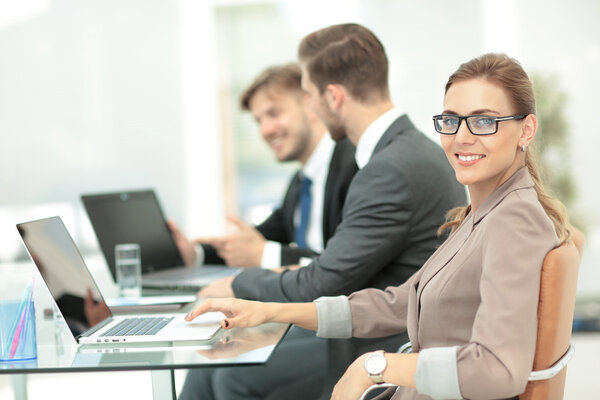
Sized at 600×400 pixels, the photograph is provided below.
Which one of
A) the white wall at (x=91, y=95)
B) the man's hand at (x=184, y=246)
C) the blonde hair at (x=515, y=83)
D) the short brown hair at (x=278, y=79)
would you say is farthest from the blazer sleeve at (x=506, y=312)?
the white wall at (x=91, y=95)

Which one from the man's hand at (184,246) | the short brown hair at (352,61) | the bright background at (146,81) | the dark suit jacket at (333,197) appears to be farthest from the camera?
the bright background at (146,81)

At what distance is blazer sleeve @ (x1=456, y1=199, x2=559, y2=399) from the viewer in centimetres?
111

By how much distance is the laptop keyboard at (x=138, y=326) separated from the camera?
5.03 feet

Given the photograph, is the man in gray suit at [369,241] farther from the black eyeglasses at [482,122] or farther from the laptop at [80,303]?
the black eyeglasses at [482,122]

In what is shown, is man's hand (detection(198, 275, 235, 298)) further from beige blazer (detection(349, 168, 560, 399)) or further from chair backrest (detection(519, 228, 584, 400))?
chair backrest (detection(519, 228, 584, 400))

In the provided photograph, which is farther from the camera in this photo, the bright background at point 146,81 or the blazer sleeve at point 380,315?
the bright background at point 146,81

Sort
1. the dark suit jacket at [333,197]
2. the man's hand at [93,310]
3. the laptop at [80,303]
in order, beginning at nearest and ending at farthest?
the laptop at [80,303], the man's hand at [93,310], the dark suit jacket at [333,197]

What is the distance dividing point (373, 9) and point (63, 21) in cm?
222

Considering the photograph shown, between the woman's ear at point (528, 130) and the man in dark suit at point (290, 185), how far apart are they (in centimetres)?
105

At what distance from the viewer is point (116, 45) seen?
197 inches

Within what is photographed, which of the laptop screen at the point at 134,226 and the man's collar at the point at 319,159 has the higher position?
the man's collar at the point at 319,159

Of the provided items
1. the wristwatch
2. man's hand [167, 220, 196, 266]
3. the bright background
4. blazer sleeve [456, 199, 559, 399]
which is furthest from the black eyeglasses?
the bright background

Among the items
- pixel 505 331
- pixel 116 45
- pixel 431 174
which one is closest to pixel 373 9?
pixel 116 45

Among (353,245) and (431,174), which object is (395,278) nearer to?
(353,245)
